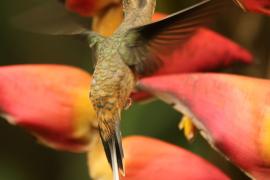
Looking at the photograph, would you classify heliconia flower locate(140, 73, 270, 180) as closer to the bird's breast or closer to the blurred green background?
the bird's breast

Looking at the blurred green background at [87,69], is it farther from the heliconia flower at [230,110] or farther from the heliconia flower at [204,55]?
the heliconia flower at [230,110]

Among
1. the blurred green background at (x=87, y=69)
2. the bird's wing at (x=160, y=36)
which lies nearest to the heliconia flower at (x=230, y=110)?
the bird's wing at (x=160, y=36)

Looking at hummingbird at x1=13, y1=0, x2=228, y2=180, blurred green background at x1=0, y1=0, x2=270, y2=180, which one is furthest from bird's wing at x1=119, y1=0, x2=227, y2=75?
blurred green background at x1=0, y1=0, x2=270, y2=180

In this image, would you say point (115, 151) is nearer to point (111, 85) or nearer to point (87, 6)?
point (111, 85)

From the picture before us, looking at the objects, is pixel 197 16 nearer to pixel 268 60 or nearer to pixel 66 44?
pixel 268 60

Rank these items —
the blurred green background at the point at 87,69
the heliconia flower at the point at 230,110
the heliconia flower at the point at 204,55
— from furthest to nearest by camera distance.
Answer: the blurred green background at the point at 87,69 → the heliconia flower at the point at 204,55 → the heliconia flower at the point at 230,110

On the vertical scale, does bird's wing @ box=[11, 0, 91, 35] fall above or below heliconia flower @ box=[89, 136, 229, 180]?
above
